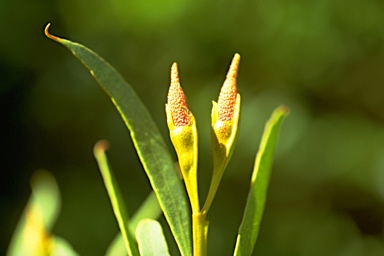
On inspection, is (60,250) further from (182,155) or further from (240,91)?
(240,91)

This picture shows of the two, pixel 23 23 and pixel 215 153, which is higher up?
pixel 23 23

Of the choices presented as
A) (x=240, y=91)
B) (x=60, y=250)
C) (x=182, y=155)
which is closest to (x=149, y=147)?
(x=182, y=155)

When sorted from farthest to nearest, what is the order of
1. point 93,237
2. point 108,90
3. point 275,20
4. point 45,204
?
point 275,20
point 93,237
point 45,204
point 108,90

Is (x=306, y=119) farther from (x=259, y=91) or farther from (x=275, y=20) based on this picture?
(x=275, y=20)

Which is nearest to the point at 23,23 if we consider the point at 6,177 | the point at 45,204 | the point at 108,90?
the point at 6,177

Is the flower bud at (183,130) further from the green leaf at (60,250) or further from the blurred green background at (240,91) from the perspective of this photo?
the blurred green background at (240,91)

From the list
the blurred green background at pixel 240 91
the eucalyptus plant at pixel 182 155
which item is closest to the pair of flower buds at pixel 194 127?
the eucalyptus plant at pixel 182 155

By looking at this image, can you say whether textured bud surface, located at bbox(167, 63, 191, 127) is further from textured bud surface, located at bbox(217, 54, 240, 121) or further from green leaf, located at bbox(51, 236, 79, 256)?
green leaf, located at bbox(51, 236, 79, 256)
